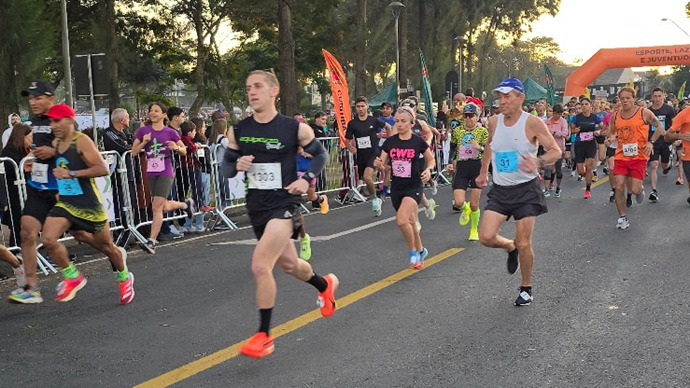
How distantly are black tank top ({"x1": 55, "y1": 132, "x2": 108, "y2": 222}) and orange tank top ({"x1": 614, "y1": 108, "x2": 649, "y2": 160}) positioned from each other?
7.56 m

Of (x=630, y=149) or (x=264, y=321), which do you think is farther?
(x=630, y=149)

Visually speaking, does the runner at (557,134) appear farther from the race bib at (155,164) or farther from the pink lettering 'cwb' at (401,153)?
the race bib at (155,164)

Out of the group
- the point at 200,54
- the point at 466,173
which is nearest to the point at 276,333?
the point at 466,173

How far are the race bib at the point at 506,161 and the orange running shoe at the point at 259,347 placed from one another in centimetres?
274

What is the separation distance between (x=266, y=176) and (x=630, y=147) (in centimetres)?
731

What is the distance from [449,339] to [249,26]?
3559 centimetres

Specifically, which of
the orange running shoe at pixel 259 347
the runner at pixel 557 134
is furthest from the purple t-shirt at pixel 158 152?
the runner at pixel 557 134

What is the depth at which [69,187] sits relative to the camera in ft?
22.4

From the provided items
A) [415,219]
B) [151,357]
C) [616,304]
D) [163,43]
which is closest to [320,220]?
[415,219]

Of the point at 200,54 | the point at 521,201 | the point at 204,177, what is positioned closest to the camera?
the point at 521,201

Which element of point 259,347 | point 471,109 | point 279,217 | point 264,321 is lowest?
point 259,347

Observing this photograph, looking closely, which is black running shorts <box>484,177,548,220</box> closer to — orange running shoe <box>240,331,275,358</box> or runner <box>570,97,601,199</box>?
orange running shoe <box>240,331,275,358</box>

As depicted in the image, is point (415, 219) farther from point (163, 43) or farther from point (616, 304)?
point (163, 43)

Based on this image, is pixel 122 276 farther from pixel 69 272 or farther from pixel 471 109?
pixel 471 109
